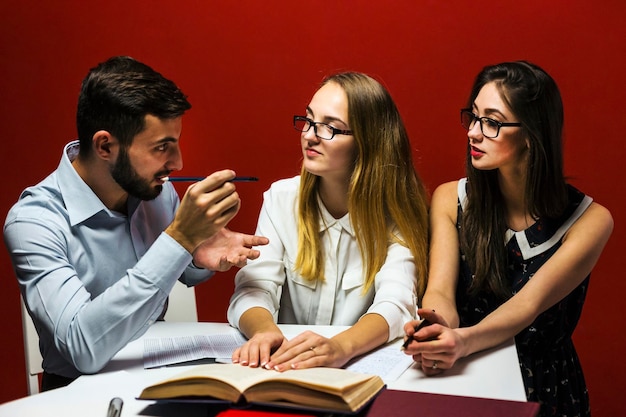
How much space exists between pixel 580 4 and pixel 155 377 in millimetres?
1927

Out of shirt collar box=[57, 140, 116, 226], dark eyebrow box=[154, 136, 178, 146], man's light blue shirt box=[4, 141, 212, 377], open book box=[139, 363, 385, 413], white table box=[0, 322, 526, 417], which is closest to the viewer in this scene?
open book box=[139, 363, 385, 413]

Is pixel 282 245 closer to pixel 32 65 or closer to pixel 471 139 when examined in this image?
pixel 471 139

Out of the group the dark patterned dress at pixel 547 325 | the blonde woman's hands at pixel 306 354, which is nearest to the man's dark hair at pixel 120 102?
the blonde woman's hands at pixel 306 354

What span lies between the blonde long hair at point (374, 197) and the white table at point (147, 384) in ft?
1.49

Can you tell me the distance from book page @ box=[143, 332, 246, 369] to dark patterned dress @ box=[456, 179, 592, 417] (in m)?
0.73

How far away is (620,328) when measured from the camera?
9.36 feet

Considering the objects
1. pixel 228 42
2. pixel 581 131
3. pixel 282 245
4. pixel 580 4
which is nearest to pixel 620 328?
pixel 581 131

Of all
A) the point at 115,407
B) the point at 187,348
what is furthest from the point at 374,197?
the point at 115,407

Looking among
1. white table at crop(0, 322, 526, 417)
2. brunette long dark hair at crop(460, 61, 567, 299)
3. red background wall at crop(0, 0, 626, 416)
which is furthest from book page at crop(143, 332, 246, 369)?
red background wall at crop(0, 0, 626, 416)

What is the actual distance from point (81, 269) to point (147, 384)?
0.46m

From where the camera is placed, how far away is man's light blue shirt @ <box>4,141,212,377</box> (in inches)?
66.6

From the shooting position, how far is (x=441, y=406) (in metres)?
1.39

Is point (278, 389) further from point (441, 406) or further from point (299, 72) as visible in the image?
point (299, 72)

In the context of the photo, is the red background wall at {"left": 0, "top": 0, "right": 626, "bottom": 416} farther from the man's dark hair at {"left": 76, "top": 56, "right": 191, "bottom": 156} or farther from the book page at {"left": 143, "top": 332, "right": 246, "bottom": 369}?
the book page at {"left": 143, "top": 332, "right": 246, "bottom": 369}
